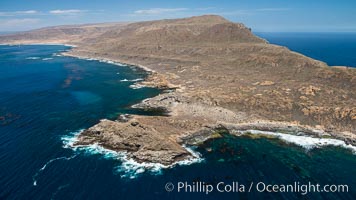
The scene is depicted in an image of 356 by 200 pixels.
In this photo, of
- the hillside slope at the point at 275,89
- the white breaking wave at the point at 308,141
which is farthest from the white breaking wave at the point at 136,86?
the white breaking wave at the point at 308,141

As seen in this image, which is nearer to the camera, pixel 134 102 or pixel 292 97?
pixel 292 97

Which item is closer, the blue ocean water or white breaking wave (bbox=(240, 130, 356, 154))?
the blue ocean water

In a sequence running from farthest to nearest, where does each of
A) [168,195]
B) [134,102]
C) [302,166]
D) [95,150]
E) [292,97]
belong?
[134,102] → [292,97] → [95,150] → [302,166] → [168,195]

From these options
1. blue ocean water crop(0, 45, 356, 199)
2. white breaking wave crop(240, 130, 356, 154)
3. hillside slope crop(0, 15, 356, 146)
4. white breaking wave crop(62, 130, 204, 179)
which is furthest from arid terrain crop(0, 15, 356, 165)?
blue ocean water crop(0, 45, 356, 199)

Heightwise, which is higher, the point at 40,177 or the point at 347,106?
the point at 347,106

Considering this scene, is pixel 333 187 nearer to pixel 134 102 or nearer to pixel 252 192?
pixel 252 192

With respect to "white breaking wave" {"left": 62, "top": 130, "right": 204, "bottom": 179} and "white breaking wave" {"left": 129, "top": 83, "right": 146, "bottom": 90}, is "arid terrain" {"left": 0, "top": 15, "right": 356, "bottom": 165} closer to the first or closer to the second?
"white breaking wave" {"left": 62, "top": 130, "right": 204, "bottom": 179}

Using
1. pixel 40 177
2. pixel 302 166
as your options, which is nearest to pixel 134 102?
pixel 40 177

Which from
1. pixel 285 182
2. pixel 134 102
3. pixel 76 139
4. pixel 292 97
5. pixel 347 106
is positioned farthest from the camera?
pixel 134 102

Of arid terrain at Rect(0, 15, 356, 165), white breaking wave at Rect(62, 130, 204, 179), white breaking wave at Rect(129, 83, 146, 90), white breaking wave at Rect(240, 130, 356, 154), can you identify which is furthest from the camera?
white breaking wave at Rect(129, 83, 146, 90)
